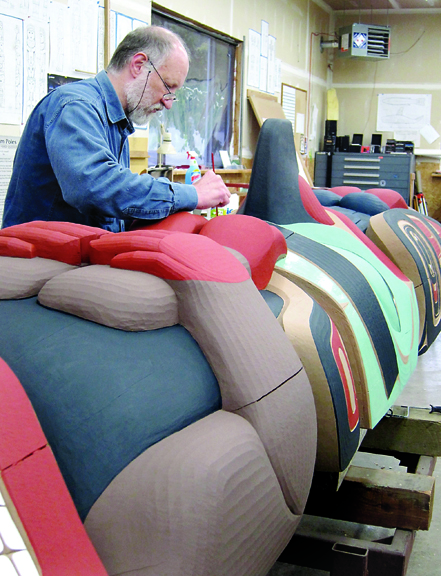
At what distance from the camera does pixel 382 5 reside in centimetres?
685

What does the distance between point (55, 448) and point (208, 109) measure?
4.32m

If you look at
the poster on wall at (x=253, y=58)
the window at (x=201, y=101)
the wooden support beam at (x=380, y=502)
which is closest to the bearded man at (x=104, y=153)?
the wooden support beam at (x=380, y=502)

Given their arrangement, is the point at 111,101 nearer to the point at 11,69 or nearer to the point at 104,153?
the point at 104,153

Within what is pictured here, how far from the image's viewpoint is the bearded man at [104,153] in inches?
41.4

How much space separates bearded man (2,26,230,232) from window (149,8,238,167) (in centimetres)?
252

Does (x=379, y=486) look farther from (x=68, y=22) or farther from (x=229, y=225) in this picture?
(x=68, y=22)

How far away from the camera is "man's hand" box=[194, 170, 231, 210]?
1125 mm

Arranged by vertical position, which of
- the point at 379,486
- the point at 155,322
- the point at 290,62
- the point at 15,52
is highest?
the point at 290,62

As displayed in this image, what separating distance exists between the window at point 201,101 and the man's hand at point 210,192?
282 centimetres

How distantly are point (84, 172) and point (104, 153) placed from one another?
2.4 inches

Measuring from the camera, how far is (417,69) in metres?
7.16

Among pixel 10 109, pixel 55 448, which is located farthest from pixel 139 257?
pixel 10 109

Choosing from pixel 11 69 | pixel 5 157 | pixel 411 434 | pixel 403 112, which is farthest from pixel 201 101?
pixel 403 112

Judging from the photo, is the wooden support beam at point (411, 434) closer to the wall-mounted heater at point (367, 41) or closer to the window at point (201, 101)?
the window at point (201, 101)
